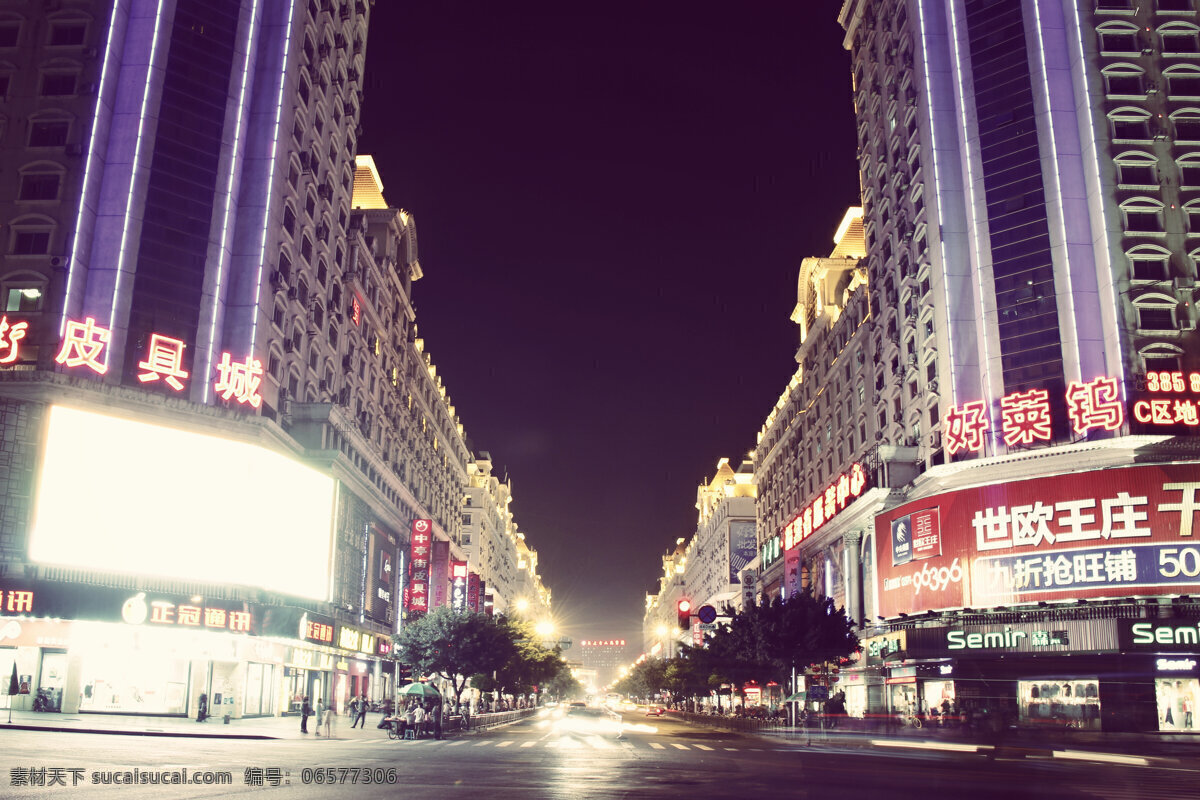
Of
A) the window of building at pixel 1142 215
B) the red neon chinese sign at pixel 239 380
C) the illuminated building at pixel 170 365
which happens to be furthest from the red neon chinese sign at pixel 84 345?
the window of building at pixel 1142 215

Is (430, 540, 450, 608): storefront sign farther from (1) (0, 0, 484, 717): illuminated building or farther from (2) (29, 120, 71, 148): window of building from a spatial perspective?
(2) (29, 120, 71, 148): window of building

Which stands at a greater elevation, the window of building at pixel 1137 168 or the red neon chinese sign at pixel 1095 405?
the window of building at pixel 1137 168

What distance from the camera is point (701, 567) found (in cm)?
16450

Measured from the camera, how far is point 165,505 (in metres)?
45.4

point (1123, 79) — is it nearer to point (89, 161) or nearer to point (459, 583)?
A: point (89, 161)

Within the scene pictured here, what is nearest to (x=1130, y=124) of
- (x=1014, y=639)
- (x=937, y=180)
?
(x=937, y=180)

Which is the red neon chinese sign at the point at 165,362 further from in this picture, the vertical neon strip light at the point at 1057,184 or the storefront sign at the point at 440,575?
the vertical neon strip light at the point at 1057,184

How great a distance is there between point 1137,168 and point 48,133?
61.2 meters

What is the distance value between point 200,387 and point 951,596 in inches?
1736

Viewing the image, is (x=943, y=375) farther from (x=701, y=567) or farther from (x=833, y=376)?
(x=701, y=567)

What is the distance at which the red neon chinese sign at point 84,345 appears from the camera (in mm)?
43969

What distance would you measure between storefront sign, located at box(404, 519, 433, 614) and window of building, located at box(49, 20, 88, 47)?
1746 inches

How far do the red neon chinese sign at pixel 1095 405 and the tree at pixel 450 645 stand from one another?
38989 mm

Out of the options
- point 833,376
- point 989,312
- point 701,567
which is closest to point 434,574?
point 833,376
